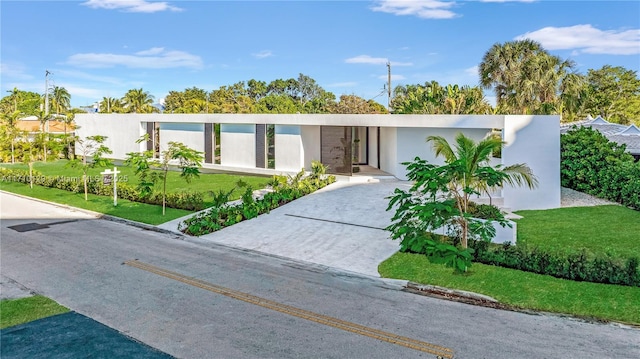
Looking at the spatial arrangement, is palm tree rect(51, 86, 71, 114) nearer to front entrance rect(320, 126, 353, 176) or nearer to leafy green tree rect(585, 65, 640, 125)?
front entrance rect(320, 126, 353, 176)

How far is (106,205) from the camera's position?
19.1 m

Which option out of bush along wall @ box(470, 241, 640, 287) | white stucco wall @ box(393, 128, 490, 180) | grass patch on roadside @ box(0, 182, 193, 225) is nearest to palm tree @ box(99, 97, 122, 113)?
grass patch on roadside @ box(0, 182, 193, 225)

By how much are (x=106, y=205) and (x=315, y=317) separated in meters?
14.5

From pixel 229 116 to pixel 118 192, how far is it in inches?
287

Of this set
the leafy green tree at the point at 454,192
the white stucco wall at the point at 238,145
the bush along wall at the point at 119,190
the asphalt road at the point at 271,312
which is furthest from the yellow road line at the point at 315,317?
the white stucco wall at the point at 238,145

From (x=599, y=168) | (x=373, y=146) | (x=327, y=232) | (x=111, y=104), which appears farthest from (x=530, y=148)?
(x=111, y=104)

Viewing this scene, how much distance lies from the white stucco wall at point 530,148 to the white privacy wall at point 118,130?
2297 centimetres

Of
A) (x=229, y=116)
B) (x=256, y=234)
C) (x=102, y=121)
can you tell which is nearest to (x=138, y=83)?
(x=102, y=121)

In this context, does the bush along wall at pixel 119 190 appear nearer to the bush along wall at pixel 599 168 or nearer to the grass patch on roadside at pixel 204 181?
the grass patch on roadside at pixel 204 181

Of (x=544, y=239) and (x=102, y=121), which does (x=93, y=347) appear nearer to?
(x=544, y=239)

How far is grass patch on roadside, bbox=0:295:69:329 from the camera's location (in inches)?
305

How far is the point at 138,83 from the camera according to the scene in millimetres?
56781

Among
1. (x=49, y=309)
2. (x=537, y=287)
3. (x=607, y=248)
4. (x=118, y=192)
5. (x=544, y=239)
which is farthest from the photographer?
(x=118, y=192)

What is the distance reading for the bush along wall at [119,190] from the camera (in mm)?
18234
